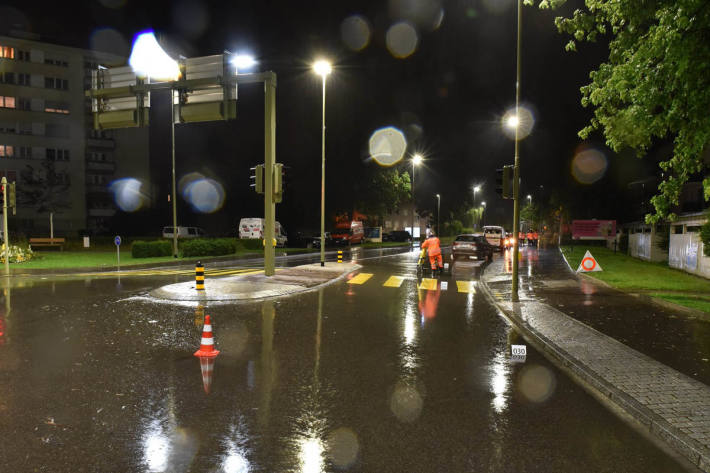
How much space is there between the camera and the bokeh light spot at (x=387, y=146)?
47906 millimetres

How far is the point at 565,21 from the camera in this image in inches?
396

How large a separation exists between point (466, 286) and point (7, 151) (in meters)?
60.3

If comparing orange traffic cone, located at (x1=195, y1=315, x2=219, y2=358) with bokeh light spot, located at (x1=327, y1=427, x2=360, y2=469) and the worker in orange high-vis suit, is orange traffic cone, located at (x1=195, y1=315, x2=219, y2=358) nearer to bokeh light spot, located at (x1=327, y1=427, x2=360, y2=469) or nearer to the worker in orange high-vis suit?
bokeh light spot, located at (x1=327, y1=427, x2=360, y2=469)

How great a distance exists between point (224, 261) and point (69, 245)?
15.4 metres

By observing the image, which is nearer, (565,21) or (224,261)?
(565,21)

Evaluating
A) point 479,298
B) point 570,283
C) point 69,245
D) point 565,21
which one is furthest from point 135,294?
point 69,245

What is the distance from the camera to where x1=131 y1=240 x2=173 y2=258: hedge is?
2766cm

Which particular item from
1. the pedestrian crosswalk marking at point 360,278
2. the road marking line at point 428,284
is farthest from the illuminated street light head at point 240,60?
the road marking line at point 428,284

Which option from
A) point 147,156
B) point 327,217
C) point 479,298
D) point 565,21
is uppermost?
point 147,156

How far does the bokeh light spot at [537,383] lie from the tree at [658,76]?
410 centimetres

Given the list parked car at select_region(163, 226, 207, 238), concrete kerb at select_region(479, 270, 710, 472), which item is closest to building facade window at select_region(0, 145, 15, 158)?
parked car at select_region(163, 226, 207, 238)

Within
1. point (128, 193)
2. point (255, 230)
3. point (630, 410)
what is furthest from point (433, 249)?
point (128, 193)

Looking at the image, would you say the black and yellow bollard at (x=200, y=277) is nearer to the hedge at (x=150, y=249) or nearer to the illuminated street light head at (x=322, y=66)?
the illuminated street light head at (x=322, y=66)

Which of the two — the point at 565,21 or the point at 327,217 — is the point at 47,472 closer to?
the point at 565,21
